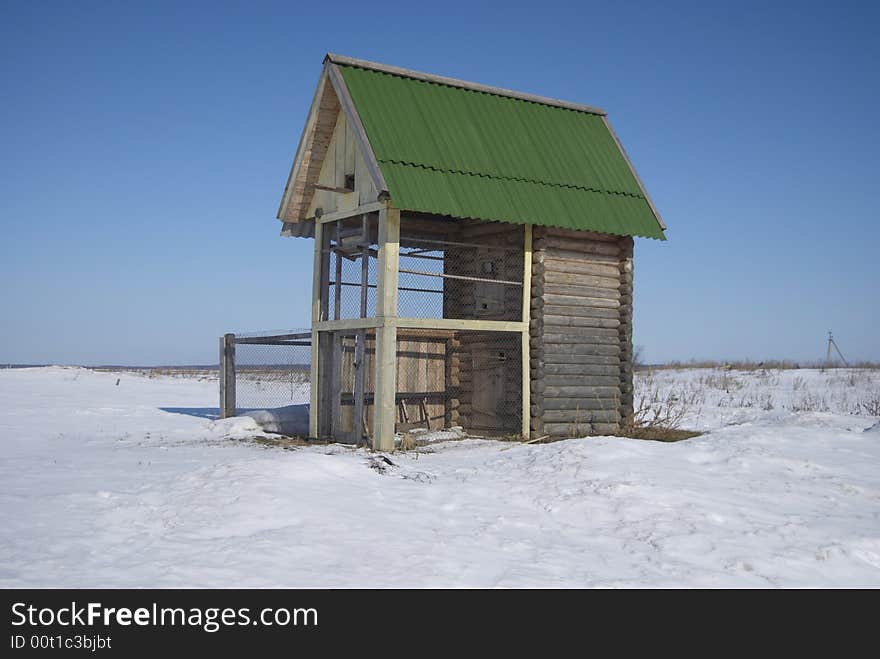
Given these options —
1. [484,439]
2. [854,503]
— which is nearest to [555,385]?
[484,439]

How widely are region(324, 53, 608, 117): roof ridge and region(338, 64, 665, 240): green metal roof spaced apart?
8cm

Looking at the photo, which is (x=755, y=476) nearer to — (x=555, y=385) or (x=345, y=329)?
(x=555, y=385)

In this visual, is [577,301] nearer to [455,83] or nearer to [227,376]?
[455,83]

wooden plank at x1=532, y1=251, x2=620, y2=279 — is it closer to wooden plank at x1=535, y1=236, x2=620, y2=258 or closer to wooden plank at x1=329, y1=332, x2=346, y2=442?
wooden plank at x1=535, y1=236, x2=620, y2=258

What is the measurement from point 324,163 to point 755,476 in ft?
35.3

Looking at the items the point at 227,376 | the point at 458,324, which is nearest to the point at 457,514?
the point at 458,324

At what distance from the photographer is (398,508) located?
1076cm

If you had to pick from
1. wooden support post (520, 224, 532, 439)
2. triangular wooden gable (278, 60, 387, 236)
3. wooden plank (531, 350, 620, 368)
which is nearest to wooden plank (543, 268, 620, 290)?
wooden support post (520, 224, 532, 439)

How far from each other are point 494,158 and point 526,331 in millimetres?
3464

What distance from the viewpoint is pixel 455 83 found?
1903 cm

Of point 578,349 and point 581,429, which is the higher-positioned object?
point 578,349

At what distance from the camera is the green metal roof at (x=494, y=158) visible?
1666 centimetres

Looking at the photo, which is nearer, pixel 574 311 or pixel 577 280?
pixel 574 311

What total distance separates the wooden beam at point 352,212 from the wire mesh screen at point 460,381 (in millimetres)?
2746
